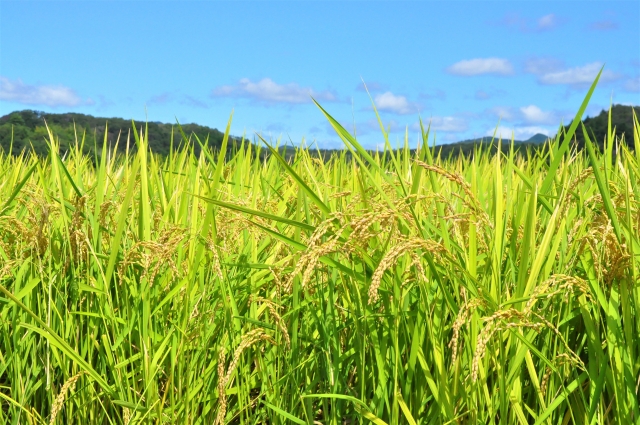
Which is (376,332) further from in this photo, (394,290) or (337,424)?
(337,424)

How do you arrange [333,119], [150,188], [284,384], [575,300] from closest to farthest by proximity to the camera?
[333,119] < [575,300] < [284,384] < [150,188]

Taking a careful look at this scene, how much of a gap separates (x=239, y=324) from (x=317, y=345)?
253 mm

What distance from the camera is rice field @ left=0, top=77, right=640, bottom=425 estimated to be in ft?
4.61

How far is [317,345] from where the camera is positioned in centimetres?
169

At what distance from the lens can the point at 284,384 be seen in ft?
5.76

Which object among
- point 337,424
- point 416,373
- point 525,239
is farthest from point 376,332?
point 525,239

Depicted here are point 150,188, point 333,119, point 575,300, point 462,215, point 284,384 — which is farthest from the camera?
point 150,188

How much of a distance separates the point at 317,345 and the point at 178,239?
477 millimetres

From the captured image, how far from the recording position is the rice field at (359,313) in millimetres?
1404

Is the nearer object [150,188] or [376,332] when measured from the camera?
[376,332]

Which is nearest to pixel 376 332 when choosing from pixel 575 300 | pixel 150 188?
pixel 575 300

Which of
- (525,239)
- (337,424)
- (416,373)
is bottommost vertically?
(337,424)

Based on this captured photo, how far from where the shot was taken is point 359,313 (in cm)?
159

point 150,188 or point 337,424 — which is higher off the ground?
point 150,188
